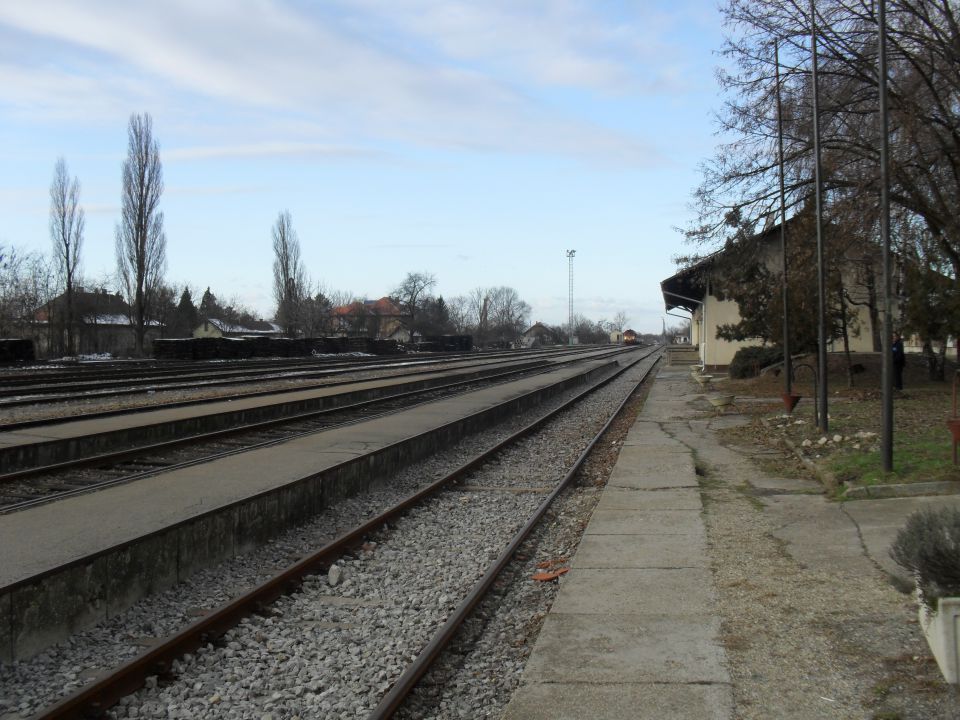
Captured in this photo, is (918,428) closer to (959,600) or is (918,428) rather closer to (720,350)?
(959,600)

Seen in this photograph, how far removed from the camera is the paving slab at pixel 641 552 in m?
7.43

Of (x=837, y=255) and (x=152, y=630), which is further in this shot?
(x=837, y=255)

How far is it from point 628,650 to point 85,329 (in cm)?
7118

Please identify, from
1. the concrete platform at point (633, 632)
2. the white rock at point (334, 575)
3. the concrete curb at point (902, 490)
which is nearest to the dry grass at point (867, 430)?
the concrete curb at point (902, 490)

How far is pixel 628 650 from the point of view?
5.33 meters

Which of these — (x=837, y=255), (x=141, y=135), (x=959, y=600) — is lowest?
(x=959, y=600)

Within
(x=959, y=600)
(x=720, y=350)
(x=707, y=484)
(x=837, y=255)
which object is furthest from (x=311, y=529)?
(x=720, y=350)

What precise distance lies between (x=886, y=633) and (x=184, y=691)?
4390 millimetres

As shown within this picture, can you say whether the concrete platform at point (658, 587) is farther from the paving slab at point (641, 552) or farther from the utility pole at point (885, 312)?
the utility pole at point (885, 312)

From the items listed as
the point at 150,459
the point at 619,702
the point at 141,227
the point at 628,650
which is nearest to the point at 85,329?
the point at 141,227

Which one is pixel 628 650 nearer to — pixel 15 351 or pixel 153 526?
pixel 153 526

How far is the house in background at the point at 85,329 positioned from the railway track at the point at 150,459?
4406 cm

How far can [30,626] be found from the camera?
5.29 meters

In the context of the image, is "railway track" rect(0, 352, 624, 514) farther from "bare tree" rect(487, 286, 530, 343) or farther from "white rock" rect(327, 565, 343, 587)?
"bare tree" rect(487, 286, 530, 343)
